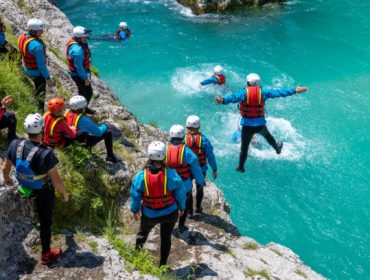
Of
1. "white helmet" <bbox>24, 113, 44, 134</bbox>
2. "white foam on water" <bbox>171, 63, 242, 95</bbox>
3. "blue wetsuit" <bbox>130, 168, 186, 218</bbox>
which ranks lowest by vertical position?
"white foam on water" <bbox>171, 63, 242, 95</bbox>

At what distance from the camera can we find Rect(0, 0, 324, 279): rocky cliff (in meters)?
5.14

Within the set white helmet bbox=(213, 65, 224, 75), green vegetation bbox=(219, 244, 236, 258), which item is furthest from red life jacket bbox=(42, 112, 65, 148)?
white helmet bbox=(213, 65, 224, 75)

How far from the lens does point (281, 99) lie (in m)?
15.1

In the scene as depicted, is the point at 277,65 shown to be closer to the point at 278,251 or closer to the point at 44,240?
the point at 278,251

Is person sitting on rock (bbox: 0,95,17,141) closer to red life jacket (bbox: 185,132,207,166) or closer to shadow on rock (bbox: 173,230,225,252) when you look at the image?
red life jacket (bbox: 185,132,207,166)

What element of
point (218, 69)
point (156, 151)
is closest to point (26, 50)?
point (156, 151)

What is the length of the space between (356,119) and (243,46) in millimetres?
7221

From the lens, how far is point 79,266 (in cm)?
518

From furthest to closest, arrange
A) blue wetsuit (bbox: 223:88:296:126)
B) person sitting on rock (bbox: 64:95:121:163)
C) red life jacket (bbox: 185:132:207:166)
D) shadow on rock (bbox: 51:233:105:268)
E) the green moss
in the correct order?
1. blue wetsuit (bbox: 223:88:296:126)
2. the green moss
3. red life jacket (bbox: 185:132:207:166)
4. person sitting on rock (bbox: 64:95:121:163)
5. shadow on rock (bbox: 51:233:105:268)

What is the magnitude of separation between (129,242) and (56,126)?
2100 mm

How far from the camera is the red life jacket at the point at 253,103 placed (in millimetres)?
8258

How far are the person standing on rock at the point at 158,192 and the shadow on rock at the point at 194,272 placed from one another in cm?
63

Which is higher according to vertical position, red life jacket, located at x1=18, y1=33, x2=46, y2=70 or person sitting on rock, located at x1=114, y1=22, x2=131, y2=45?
red life jacket, located at x1=18, y1=33, x2=46, y2=70

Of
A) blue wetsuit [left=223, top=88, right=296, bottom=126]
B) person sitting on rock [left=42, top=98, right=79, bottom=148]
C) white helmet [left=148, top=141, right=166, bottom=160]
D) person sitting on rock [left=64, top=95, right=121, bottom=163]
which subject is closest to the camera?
white helmet [left=148, top=141, right=166, bottom=160]
